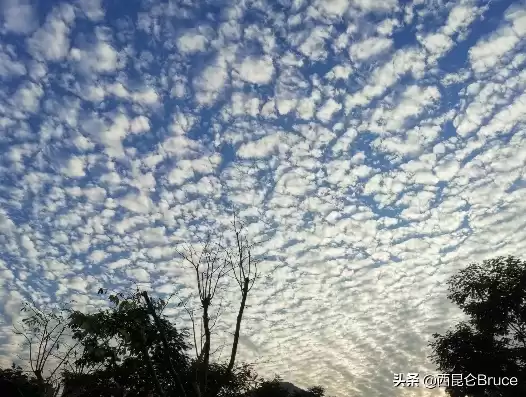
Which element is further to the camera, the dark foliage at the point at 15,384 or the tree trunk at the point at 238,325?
the dark foliage at the point at 15,384

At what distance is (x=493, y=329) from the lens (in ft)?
118

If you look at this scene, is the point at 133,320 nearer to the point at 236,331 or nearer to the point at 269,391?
the point at 236,331

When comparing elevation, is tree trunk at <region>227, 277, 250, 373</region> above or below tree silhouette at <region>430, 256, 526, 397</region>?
below

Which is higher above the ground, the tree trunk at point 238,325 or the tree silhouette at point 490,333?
the tree silhouette at point 490,333

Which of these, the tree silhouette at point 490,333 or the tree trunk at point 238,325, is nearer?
the tree trunk at point 238,325

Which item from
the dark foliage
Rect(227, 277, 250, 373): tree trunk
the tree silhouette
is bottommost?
the dark foliage

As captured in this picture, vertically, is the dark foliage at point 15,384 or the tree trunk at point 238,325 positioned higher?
Answer: the tree trunk at point 238,325

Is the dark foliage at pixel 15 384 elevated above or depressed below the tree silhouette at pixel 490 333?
below

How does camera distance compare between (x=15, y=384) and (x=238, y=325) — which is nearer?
(x=238, y=325)

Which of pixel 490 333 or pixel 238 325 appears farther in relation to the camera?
pixel 490 333

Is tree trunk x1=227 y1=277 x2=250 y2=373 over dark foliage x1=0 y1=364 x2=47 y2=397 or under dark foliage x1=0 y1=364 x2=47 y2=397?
over

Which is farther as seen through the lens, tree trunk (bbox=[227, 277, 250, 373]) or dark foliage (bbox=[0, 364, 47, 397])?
dark foliage (bbox=[0, 364, 47, 397])

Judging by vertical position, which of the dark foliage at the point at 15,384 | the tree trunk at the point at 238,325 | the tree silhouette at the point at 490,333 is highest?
the tree silhouette at the point at 490,333

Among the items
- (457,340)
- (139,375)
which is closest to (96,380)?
(139,375)
